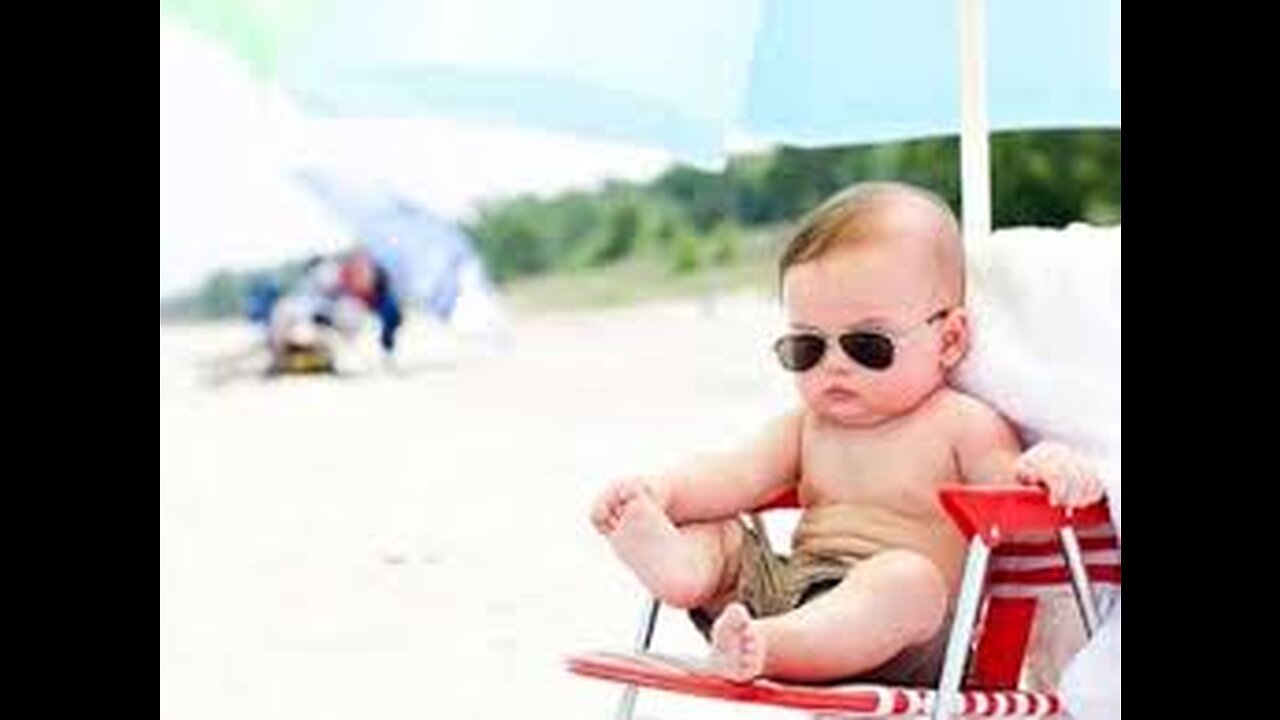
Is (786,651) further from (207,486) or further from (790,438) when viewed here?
(207,486)

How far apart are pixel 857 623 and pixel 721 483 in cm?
24

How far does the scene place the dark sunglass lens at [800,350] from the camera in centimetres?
226

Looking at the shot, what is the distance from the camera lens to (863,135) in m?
2.54

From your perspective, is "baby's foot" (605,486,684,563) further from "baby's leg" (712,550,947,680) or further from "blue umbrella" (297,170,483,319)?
"blue umbrella" (297,170,483,319)

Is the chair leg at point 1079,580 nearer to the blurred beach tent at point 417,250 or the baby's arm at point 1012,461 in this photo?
the baby's arm at point 1012,461

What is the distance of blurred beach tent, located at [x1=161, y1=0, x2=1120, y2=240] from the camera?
8.10 feet

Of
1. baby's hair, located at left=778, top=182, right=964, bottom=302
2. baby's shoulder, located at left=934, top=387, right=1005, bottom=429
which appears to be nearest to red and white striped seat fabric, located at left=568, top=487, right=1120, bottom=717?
baby's shoulder, located at left=934, top=387, right=1005, bottom=429

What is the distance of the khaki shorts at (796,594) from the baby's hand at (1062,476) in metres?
0.16

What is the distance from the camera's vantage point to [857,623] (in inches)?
85.4

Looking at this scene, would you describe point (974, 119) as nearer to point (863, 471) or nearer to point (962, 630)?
point (863, 471)

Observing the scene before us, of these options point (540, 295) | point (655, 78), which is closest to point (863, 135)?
point (655, 78)

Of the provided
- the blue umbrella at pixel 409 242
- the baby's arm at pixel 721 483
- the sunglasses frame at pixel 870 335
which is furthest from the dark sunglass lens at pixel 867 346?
the blue umbrella at pixel 409 242
